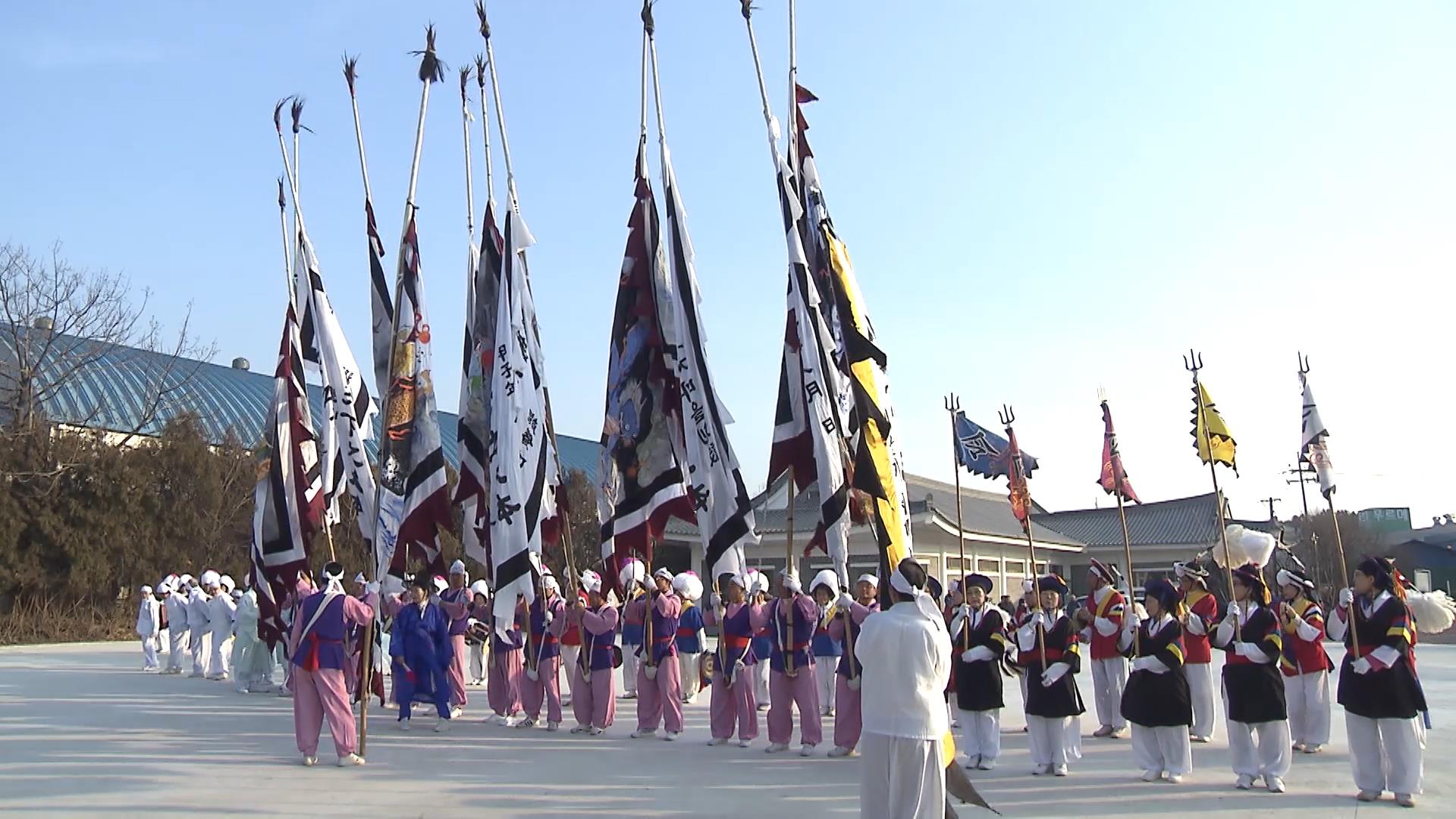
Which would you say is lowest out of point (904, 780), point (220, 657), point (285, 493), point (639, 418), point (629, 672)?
point (904, 780)

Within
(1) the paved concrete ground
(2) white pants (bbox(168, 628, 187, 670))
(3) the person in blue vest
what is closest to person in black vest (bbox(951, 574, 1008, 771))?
(1) the paved concrete ground

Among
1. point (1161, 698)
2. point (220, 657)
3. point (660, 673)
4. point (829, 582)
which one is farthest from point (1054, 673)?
point (220, 657)

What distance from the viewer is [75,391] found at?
3631cm

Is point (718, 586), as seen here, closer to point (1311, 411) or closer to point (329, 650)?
point (329, 650)

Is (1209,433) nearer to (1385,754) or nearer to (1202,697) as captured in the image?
(1202,697)

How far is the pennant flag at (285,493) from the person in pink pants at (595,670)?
3763mm

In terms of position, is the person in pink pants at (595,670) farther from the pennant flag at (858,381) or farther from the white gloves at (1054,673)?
the white gloves at (1054,673)

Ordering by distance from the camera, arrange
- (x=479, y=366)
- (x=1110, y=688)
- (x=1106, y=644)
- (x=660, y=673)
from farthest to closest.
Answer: (x=479, y=366) → (x=1110, y=688) → (x=660, y=673) → (x=1106, y=644)

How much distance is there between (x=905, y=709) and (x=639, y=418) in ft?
22.0

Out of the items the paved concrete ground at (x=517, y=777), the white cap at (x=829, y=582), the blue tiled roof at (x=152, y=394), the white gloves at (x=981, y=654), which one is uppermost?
the blue tiled roof at (x=152, y=394)

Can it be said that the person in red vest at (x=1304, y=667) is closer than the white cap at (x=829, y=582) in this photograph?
Yes

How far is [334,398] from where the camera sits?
A: 13312 millimetres

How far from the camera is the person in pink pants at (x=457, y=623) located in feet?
43.0

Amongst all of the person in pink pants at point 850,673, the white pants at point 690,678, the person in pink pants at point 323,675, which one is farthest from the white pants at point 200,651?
the person in pink pants at point 850,673
